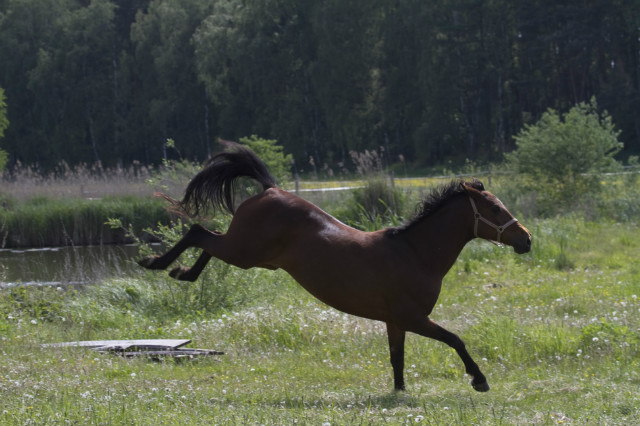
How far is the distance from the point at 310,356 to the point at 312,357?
3cm

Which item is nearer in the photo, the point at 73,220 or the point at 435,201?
the point at 435,201

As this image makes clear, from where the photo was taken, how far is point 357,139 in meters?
53.1

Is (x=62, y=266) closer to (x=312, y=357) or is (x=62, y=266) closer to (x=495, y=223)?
(x=312, y=357)

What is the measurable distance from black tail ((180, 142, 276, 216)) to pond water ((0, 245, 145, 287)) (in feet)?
15.2

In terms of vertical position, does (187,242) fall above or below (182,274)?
above

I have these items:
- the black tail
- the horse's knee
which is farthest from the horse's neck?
the horse's knee

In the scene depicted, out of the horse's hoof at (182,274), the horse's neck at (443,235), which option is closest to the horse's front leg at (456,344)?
the horse's neck at (443,235)

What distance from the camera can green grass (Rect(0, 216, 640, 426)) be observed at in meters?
5.74

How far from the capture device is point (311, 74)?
54.2 m

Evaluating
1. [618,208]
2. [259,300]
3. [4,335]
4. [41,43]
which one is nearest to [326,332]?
[259,300]

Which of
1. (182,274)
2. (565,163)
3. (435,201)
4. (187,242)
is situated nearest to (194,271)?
(182,274)

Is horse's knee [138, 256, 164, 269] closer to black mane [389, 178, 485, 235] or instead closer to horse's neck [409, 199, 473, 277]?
black mane [389, 178, 485, 235]

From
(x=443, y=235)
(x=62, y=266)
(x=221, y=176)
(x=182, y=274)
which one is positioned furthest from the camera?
(x=62, y=266)

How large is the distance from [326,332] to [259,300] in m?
2.58
